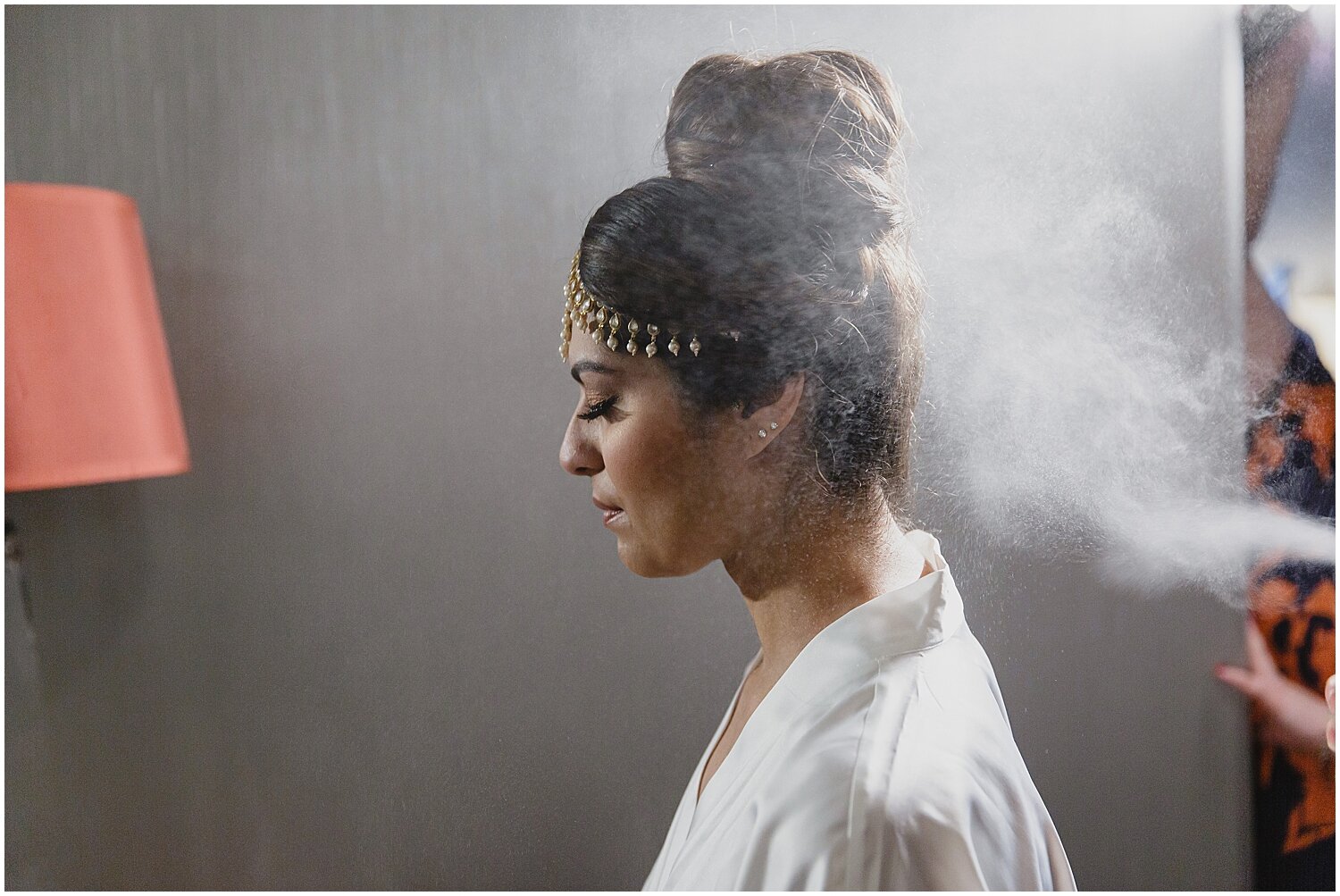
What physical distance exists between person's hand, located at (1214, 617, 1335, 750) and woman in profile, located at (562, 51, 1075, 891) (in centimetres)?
21

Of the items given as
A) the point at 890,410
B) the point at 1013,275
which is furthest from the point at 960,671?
the point at 1013,275

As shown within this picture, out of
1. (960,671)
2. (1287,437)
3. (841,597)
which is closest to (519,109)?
(841,597)

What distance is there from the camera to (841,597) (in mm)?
775

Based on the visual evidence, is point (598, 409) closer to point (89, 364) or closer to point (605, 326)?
point (605, 326)

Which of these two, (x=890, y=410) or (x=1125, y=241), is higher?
(x=1125, y=241)

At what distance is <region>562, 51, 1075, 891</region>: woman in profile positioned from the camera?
75 cm

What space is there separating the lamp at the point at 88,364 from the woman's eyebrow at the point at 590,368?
355 mm

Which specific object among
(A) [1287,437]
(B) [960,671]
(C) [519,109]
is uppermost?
(C) [519,109]

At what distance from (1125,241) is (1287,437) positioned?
0.72ft

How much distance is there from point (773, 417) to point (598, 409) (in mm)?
144

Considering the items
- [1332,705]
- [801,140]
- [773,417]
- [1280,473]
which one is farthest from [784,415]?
[1332,705]

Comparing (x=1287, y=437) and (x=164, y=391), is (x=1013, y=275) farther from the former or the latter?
(x=164, y=391)

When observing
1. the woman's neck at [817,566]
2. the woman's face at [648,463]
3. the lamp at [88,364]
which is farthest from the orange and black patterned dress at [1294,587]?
the lamp at [88,364]

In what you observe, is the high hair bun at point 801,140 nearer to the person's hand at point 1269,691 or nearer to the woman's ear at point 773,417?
the woman's ear at point 773,417
